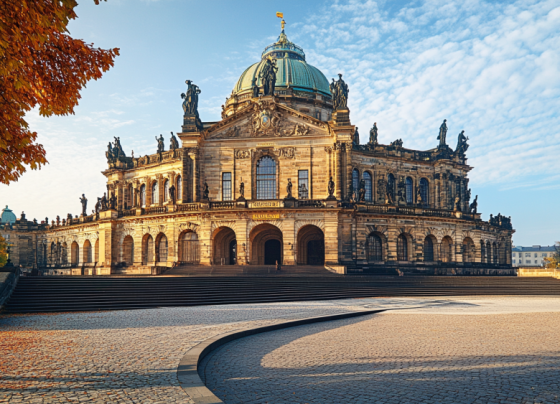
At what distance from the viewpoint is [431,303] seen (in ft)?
86.7

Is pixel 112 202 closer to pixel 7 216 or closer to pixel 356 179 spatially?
pixel 356 179

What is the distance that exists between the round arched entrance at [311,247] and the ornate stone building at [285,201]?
0.39 feet

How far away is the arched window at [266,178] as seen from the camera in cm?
5138

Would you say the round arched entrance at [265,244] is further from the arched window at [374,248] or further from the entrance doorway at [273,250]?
the arched window at [374,248]

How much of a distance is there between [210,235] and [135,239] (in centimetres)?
1265

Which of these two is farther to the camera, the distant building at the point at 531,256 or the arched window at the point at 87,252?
the distant building at the point at 531,256

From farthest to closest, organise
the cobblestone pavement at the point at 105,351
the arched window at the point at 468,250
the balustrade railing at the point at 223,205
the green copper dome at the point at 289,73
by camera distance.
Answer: the green copper dome at the point at 289,73 → the arched window at the point at 468,250 → the balustrade railing at the point at 223,205 → the cobblestone pavement at the point at 105,351

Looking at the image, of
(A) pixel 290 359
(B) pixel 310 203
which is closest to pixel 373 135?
(B) pixel 310 203

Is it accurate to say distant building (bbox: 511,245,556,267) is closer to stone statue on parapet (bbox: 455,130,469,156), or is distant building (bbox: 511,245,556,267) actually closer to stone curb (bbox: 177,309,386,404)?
stone statue on parapet (bbox: 455,130,469,156)

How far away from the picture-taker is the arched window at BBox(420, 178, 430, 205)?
6041cm

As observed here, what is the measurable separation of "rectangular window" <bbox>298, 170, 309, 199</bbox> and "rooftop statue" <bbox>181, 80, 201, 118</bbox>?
43.5 ft

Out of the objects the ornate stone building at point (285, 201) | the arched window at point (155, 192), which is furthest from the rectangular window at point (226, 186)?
the arched window at point (155, 192)

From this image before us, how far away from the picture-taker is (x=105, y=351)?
11578mm

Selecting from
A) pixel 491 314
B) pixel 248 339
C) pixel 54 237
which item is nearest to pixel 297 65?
pixel 54 237
